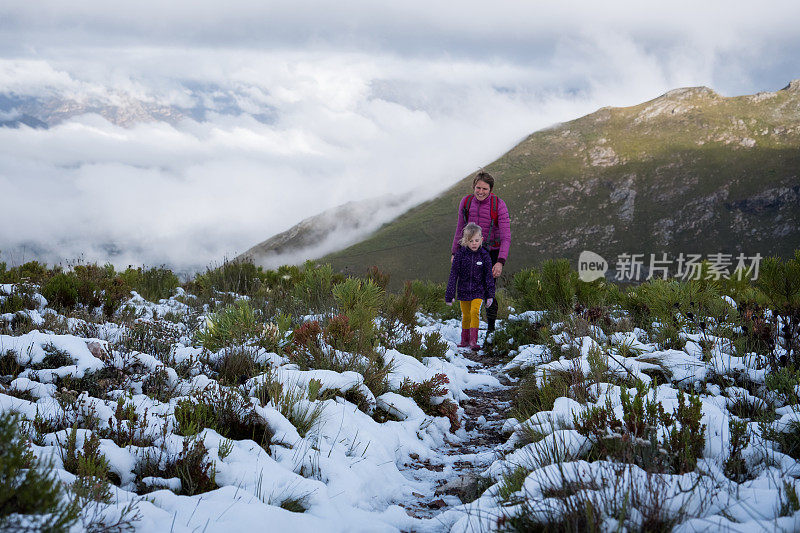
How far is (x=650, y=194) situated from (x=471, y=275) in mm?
164479

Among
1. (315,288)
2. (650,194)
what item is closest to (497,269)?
(315,288)

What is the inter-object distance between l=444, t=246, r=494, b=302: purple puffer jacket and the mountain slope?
4058 inches

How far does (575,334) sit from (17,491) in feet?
17.4

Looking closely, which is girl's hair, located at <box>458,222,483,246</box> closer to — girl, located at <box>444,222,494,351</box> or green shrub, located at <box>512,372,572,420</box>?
girl, located at <box>444,222,494,351</box>

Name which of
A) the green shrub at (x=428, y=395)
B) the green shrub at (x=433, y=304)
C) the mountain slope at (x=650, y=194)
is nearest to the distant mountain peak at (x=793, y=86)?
the mountain slope at (x=650, y=194)

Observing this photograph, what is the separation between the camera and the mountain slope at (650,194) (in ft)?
417

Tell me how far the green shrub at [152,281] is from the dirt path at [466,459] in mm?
6422

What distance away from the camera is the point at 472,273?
744 centimetres

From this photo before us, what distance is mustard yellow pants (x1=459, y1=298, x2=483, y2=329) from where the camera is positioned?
24.4 feet

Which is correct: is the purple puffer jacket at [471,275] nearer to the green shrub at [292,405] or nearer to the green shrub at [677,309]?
the green shrub at [677,309]

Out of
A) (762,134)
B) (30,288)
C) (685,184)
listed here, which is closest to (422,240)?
(685,184)

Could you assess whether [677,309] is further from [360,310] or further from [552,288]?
[360,310]

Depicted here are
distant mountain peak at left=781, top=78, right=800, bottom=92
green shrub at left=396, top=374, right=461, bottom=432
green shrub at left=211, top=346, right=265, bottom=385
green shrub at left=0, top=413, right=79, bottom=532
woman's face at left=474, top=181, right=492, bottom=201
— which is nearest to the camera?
green shrub at left=0, top=413, right=79, bottom=532

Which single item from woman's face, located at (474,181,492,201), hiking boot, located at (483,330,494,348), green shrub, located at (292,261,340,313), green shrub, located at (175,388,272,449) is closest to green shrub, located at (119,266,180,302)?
green shrub, located at (292,261,340,313)
